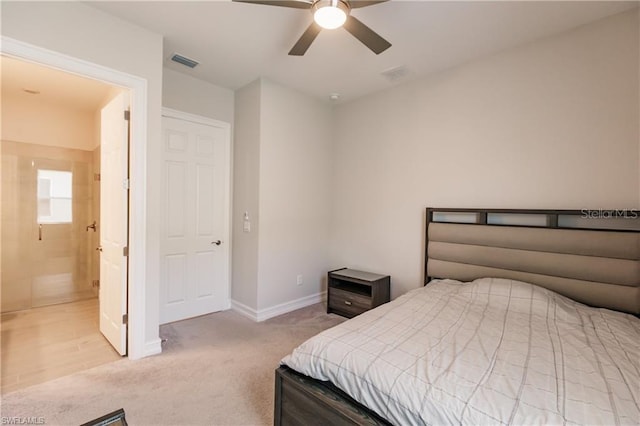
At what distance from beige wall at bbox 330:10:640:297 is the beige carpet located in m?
1.69

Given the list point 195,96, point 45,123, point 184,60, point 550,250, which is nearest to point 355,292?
point 550,250

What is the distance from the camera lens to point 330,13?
179cm

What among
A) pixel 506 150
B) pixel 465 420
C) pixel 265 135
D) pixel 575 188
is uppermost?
pixel 265 135

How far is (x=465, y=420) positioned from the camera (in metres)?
1.07

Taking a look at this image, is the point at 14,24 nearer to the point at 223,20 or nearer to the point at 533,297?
the point at 223,20

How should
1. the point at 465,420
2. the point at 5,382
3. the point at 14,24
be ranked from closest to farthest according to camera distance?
the point at 465,420 < the point at 14,24 < the point at 5,382

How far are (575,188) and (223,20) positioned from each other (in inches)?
127

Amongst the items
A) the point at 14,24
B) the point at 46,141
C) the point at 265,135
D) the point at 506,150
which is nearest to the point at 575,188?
the point at 506,150

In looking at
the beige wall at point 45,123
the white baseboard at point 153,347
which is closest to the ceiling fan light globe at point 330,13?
the white baseboard at point 153,347

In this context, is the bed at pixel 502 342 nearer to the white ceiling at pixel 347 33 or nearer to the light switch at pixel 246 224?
the white ceiling at pixel 347 33

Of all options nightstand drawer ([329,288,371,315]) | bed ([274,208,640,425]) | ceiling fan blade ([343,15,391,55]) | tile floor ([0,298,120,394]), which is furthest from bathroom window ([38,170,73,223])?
ceiling fan blade ([343,15,391,55])

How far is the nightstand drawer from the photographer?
3.36 meters

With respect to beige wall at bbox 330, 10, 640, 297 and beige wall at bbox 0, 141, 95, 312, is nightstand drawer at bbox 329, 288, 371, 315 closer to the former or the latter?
beige wall at bbox 330, 10, 640, 297

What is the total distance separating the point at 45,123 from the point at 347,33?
4282 millimetres
